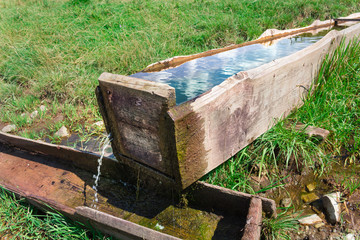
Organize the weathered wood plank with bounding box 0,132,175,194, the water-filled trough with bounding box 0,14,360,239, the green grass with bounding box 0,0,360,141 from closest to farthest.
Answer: the water-filled trough with bounding box 0,14,360,239, the weathered wood plank with bounding box 0,132,175,194, the green grass with bounding box 0,0,360,141

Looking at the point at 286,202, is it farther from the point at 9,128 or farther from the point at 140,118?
the point at 9,128

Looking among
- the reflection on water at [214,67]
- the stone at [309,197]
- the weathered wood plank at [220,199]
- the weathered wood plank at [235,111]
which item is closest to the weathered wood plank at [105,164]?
the weathered wood plank at [220,199]

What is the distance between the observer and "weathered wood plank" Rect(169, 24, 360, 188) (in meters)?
1.80

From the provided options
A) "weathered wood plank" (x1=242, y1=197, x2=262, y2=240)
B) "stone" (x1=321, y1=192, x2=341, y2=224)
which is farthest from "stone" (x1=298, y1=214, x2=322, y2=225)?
"weathered wood plank" (x1=242, y1=197, x2=262, y2=240)

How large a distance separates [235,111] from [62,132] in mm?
2622

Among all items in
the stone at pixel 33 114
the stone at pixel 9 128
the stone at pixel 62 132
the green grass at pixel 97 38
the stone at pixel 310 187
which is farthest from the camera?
the green grass at pixel 97 38

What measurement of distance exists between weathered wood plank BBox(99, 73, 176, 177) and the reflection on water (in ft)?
2.81

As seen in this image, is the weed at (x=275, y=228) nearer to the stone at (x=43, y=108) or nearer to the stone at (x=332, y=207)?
the stone at (x=332, y=207)

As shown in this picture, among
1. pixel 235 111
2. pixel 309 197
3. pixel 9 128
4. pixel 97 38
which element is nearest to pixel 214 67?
pixel 235 111

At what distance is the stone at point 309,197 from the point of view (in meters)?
2.38

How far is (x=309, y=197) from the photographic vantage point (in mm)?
2402

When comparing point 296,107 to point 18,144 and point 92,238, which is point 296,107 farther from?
point 18,144

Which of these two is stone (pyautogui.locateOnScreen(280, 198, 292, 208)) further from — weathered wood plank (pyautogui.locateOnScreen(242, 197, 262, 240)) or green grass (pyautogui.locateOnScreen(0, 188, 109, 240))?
green grass (pyautogui.locateOnScreen(0, 188, 109, 240))

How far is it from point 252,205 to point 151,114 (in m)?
0.91
